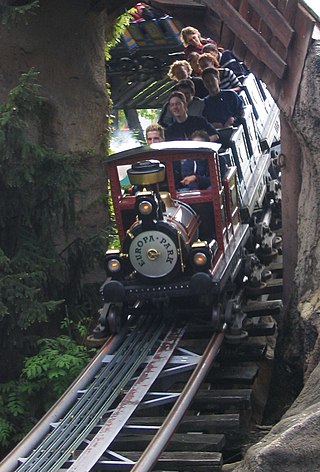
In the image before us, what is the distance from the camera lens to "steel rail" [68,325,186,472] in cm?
704

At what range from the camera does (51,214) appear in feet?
35.7

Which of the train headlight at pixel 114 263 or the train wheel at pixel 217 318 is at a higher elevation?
the train headlight at pixel 114 263

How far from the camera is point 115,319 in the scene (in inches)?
364

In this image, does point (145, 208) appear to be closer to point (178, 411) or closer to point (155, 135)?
point (155, 135)

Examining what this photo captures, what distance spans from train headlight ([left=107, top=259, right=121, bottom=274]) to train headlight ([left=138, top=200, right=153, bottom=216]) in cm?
63

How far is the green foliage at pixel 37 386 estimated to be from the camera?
9594mm

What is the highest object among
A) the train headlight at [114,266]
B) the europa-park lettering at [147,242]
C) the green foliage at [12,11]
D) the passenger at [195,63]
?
the green foliage at [12,11]

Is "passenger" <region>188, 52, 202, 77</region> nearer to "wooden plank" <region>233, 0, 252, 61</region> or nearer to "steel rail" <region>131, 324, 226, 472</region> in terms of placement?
"wooden plank" <region>233, 0, 252, 61</region>

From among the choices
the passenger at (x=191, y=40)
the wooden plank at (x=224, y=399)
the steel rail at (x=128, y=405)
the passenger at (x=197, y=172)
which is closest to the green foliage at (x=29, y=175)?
the passenger at (x=197, y=172)

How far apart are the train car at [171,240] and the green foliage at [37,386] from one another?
599mm

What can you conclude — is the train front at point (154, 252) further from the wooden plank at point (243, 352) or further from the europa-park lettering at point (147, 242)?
the wooden plank at point (243, 352)

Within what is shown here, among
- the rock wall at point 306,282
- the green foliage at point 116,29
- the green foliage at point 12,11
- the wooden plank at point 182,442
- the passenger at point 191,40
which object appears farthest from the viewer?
the passenger at point 191,40

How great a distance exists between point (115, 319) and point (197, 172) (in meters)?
1.70

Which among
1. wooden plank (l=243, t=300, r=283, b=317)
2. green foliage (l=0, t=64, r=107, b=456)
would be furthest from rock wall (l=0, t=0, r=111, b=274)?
wooden plank (l=243, t=300, r=283, b=317)
